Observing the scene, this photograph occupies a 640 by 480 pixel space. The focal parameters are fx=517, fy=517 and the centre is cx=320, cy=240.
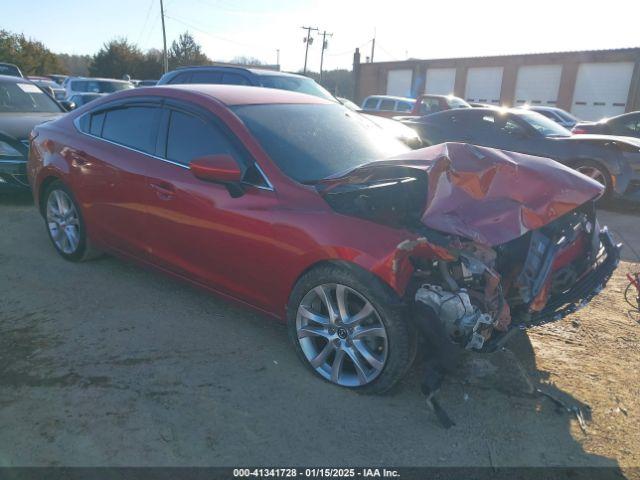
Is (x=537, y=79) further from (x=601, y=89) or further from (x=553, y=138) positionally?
(x=553, y=138)

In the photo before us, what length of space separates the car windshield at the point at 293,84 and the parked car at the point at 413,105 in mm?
5559

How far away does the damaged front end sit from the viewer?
9.00 ft

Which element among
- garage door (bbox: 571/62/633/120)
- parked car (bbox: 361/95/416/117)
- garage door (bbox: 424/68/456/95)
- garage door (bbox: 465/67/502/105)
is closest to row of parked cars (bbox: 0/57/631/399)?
parked car (bbox: 361/95/416/117)

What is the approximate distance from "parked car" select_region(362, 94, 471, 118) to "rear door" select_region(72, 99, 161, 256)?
11375 millimetres

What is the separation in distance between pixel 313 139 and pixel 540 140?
5.96 m

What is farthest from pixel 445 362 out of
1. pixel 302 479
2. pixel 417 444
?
pixel 302 479

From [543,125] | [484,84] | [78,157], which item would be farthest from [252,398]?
[484,84]

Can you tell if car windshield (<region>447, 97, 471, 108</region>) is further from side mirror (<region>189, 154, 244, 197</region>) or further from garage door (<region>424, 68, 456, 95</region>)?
garage door (<region>424, 68, 456, 95</region>)

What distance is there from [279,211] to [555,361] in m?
2.06

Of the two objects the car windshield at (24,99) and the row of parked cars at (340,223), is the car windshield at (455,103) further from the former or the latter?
the row of parked cars at (340,223)

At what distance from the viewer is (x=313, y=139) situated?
377 centimetres

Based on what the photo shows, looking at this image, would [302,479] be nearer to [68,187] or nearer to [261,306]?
[261,306]

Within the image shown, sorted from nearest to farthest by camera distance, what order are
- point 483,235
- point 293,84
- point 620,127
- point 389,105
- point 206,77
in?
point 483,235, point 293,84, point 206,77, point 620,127, point 389,105

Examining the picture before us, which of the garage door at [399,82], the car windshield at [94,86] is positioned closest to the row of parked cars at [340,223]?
the car windshield at [94,86]
